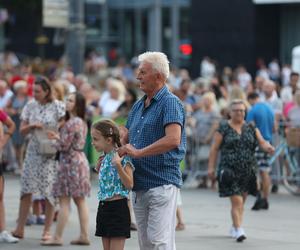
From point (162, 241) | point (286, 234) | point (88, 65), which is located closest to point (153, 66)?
point (162, 241)

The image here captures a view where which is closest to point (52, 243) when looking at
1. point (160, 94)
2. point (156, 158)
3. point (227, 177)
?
point (227, 177)

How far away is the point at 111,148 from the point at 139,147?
0.61 m

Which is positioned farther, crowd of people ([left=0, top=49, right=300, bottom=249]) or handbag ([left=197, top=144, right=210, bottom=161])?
handbag ([left=197, top=144, right=210, bottom=161])

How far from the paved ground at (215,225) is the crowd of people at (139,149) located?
0.22 metres

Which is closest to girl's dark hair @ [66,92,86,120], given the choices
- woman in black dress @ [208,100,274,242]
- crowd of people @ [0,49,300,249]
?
crowd of people @ [0,49,300,249]

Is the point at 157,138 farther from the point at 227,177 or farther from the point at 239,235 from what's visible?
the point at 239,235

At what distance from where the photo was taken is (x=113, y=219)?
9.25 m

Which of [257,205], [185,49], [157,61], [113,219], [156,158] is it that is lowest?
[257,205]

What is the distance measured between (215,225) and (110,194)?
5.46 metres

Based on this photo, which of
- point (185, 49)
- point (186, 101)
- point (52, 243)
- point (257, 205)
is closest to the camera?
point (52, 243)

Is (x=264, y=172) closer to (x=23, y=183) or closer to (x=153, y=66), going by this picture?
(x=23, y=183)

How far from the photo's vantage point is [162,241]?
866 cm

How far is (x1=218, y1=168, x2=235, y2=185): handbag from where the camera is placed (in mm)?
12914

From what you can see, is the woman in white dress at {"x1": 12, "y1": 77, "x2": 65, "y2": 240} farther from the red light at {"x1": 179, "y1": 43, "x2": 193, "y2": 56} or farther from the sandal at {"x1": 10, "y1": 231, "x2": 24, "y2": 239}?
the red light at {"x1": 179, "y1": 43, "x2": 193, "y2": 56}
